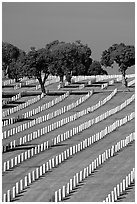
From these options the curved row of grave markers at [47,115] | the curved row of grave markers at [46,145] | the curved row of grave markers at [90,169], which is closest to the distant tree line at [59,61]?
the curved row of grave markers at [47,115]

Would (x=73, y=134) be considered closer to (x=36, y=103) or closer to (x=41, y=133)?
(x=41, y=133)

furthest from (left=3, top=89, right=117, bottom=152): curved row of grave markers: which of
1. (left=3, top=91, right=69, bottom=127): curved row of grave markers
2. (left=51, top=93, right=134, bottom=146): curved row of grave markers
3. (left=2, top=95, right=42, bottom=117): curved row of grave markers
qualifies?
(left=2, top=95, right=42, bottom=117): curved row of grave markers

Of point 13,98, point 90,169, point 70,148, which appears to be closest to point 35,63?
point 13,98

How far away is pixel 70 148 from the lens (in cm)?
7975

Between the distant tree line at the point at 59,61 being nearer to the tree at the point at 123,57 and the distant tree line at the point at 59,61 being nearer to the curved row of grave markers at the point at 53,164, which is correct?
the tree at the point at 123,57

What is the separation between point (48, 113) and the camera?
117625 millimetres

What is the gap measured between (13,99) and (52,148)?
52922 mm

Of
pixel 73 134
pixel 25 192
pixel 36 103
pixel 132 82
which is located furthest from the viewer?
pixel 132 82

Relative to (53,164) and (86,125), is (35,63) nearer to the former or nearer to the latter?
(86,125)

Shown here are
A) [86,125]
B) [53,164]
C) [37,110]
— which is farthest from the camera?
[37,110]

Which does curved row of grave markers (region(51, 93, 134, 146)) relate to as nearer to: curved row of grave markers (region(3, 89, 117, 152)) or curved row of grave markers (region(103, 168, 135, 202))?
curved row of grave markers (region(3, 89, 117, 152))

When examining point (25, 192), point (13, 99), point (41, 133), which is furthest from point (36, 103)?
point (25, 192)

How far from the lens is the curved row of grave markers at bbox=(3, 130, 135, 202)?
197 feet

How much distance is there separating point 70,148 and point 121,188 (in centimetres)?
2045
